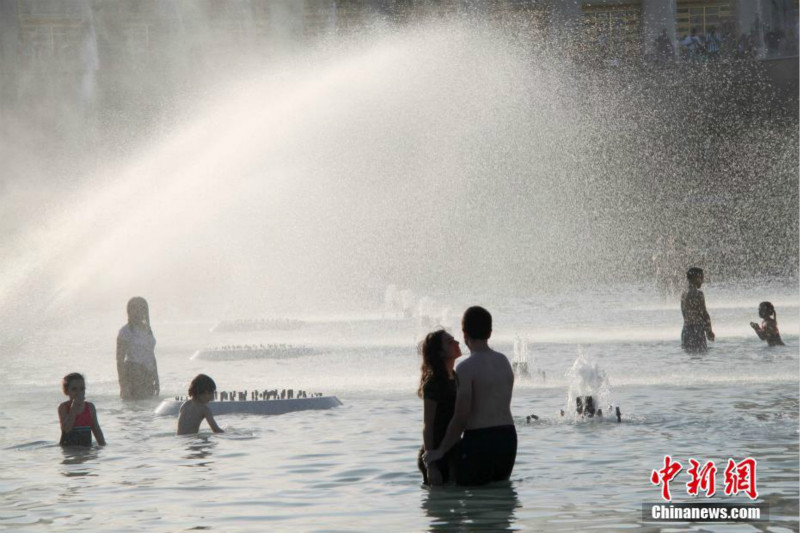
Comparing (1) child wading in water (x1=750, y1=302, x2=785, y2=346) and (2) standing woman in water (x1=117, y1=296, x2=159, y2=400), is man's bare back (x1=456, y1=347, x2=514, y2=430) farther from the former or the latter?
(1) child wading in water (x1=750, y1=302, x2=785, y2=346)

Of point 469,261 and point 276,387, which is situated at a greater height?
point 469,261

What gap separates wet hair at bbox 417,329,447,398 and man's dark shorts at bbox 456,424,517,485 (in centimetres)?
47

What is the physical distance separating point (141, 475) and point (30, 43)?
57.0 metres

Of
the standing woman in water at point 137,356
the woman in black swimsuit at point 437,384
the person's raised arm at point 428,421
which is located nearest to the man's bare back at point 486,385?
the woman in black swimsuit at point 437,384

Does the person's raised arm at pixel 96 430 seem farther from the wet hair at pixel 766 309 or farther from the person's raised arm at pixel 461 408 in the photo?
the wet hair at pixel 766 309

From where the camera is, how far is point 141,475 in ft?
39.2

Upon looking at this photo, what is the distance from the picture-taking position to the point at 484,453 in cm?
987

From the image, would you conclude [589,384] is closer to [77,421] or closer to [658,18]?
[77,421]

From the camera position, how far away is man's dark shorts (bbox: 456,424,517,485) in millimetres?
9797

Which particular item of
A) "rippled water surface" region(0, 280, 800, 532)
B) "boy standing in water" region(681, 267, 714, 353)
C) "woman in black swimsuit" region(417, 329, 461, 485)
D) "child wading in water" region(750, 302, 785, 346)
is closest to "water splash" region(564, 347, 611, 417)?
"rippled water surface" region(0, 280, 800, 532)

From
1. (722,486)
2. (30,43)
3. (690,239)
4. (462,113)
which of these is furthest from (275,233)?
(722,486)

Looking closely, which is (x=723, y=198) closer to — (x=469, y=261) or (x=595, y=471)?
(x=469, y=261)

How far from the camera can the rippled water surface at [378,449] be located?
9797mm

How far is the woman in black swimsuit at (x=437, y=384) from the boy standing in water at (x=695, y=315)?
1066cm
